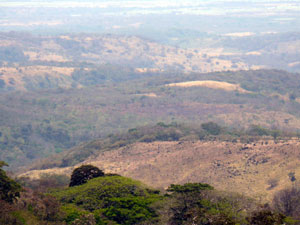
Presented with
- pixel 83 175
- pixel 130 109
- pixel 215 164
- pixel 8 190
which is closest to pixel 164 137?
pixel 215 164

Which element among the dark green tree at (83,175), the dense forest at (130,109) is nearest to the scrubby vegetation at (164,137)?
the dense forest at (130,109)

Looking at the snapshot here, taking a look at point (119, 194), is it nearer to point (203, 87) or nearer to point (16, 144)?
point (16, 144)

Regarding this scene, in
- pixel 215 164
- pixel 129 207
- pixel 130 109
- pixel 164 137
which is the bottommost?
pixel 130 109

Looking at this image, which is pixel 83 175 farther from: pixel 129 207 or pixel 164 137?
pixel 164 137

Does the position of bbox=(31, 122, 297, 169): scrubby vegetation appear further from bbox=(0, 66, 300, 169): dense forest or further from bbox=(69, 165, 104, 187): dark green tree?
bbox=(69, 165, 104, 187): dark green tree

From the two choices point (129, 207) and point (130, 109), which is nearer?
point (129, 207)

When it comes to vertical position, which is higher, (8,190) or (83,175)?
(8,190)

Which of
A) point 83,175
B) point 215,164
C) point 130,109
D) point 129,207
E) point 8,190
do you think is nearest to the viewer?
point 8,190

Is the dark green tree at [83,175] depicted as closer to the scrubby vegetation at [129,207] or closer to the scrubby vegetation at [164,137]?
the scrubby vegetation at [129,207]

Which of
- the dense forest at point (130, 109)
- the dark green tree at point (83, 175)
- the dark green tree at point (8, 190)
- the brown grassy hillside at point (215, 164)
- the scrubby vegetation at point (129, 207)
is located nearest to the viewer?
the scrubby vegetation at point (129, 207)

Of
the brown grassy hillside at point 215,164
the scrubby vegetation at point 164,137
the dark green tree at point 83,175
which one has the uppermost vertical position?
the dark green tree at point 83,175
